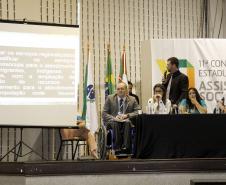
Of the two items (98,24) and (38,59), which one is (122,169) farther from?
(98,24)

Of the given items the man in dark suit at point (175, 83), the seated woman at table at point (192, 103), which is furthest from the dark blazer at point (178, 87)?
the seated woman at table at point (192, 103)

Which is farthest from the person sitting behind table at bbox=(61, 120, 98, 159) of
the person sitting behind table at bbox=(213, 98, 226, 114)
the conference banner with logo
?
the person sitting behind table at bbox=(213, 98, 226, 114)

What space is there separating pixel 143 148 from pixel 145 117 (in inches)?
12.6

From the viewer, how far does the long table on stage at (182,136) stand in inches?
174

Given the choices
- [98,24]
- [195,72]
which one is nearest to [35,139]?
[98,24]

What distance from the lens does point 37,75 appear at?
4980 mm

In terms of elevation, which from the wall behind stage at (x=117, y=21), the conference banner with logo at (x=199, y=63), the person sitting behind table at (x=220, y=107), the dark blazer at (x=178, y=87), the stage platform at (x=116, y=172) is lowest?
the stage platform at (x=116, y=172)

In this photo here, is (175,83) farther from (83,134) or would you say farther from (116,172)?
(116,172)

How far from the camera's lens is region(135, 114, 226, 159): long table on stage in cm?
443

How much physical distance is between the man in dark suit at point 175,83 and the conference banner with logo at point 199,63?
0.29 m

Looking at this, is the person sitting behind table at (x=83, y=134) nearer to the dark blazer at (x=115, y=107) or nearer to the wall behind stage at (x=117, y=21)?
the dark blazer at (x=115, y=107)

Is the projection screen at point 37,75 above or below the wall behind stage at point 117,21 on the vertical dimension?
below

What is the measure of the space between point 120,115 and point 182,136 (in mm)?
1368

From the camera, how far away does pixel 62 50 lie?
5.13 m
